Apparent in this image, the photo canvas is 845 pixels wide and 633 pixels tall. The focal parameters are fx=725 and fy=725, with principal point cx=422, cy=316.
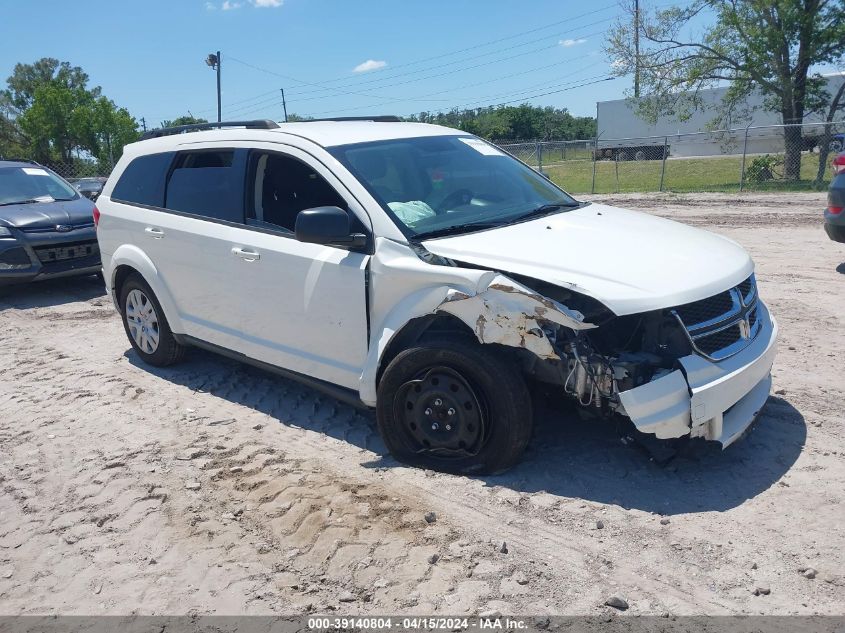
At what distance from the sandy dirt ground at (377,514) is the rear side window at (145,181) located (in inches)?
63.4

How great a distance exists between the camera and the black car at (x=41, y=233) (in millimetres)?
9078

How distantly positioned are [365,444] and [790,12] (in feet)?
75.5

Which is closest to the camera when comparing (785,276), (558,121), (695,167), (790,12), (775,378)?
(775,378)

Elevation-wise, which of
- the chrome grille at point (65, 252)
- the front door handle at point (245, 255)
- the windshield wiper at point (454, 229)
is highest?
the windshield wiper at point (454, 229)

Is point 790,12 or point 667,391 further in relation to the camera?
point 790,12

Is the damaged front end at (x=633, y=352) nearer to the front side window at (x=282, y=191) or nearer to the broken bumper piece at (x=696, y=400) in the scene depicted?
the broken bumper piece at (x=696, y=400)

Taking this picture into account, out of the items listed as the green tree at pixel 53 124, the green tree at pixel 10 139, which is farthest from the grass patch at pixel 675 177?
the green tree at pixel 10 139

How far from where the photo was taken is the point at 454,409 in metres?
3.83

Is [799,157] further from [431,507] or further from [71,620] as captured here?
[71,620]

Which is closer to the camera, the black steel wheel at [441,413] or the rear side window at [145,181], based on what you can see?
the black steel wheel at [441,413]

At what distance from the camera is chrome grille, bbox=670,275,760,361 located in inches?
140

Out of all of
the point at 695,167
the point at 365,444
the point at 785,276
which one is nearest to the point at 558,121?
the point at 695,167

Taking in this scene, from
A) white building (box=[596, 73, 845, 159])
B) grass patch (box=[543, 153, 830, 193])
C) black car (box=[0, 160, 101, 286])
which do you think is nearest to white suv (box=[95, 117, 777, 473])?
black car (box=[0, 160, 101, 286])

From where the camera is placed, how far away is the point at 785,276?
8.27 metres
